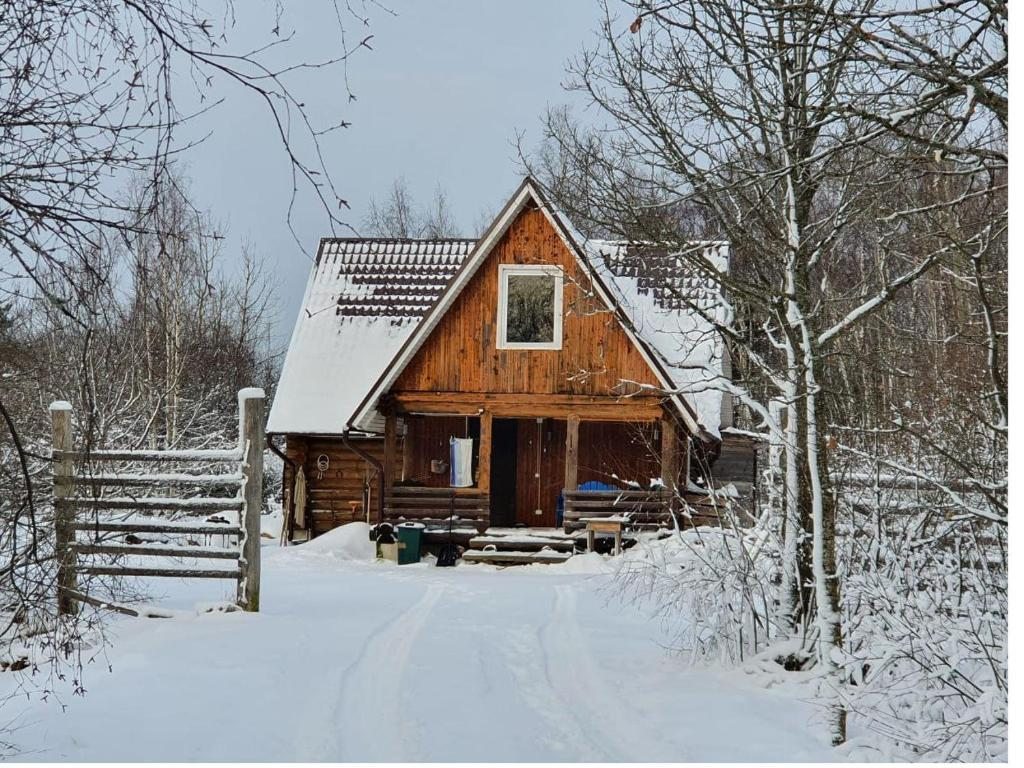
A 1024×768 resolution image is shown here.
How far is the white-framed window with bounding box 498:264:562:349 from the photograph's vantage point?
19.2m

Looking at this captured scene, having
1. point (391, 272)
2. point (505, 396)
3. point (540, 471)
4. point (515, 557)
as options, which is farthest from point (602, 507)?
point (391, 272)

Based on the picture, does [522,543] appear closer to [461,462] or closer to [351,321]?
[461,462]

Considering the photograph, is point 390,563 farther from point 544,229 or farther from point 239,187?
point 239,187

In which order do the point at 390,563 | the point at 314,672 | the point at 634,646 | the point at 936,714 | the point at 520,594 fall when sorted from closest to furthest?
the point at 936,714
the point at 314,672
the point at 634,646
the point at 520,594
the point at 390,563

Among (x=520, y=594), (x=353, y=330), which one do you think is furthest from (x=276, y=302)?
(x=520, y=594)

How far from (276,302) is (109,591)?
30017 millimetres

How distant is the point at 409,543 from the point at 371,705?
1202 cm

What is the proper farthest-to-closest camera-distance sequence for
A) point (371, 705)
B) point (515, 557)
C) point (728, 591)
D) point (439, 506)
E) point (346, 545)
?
1. point (439, 506)
2. point (346, 545)
3. point (515, 557)
4. point (728, 591)
5. point (371, 705)

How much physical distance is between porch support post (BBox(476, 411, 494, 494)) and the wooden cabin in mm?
38

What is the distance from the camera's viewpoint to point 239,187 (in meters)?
6.16

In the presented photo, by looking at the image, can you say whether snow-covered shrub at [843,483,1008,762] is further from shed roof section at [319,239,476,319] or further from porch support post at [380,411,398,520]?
shed roof section at [319,239,476,319]

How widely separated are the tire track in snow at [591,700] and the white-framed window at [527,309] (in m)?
9.46

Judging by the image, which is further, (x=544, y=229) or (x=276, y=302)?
(x=276, y=302)

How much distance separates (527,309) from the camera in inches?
763
